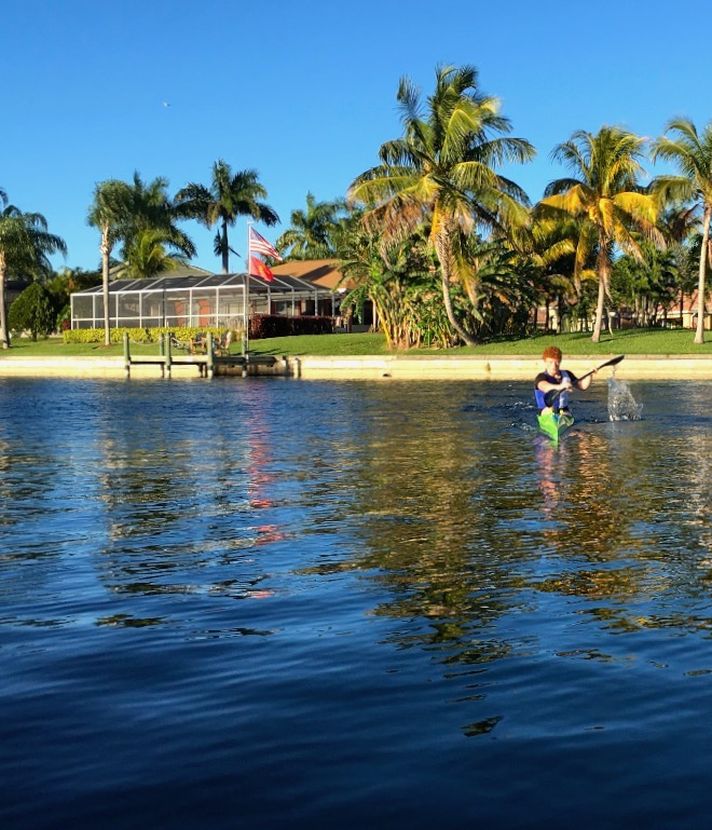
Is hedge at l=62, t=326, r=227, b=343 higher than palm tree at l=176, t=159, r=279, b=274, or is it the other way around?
palm tree at l=176, t=159, r=279, b=274

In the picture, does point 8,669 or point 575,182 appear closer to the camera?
point 8,669

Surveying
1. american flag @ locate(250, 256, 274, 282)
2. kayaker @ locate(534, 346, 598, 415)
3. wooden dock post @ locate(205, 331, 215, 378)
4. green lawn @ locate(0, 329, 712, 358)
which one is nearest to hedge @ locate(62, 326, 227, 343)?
green lawn @ locate(0, 329, 712, 358)

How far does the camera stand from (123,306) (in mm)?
75750

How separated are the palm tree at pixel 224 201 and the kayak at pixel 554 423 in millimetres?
70576

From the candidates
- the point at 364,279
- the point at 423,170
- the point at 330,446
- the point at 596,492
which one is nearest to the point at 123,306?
the point at 364,279

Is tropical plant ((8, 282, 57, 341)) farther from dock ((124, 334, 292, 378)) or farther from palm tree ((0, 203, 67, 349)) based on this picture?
dock ((124, 334, 292, 378))

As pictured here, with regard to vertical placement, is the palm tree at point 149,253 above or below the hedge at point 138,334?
above

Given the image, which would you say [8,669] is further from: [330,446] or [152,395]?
[152,395]

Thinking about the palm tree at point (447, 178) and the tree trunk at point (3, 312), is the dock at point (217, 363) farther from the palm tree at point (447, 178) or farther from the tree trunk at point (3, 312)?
the tree trunk at point (3, 312)

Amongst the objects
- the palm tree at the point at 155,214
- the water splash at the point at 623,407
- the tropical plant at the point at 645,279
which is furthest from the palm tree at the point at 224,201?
the water splash at the point at 623,407

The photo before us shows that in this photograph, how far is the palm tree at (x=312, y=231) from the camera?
97750mm

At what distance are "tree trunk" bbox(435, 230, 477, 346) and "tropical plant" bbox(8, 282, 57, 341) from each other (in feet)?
125

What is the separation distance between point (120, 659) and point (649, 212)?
160 ft

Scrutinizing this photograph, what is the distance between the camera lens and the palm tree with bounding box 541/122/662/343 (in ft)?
176
